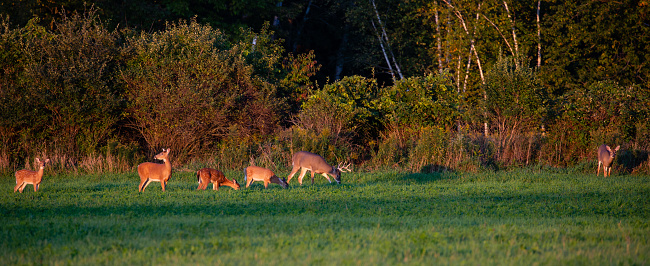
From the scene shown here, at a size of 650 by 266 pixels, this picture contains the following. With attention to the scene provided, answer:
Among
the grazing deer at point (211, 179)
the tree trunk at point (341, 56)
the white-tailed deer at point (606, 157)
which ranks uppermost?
the tree trunk at point (341, 56)

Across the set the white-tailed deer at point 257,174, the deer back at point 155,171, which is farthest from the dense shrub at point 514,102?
the deer back at point 155,171

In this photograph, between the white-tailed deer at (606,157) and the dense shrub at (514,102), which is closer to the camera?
the white-tailed deer at (606,157)

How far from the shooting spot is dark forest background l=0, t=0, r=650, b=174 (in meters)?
19.0

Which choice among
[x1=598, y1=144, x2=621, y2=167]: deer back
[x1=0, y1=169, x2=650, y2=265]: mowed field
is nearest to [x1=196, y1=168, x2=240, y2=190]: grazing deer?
[x1=0, y1=169, x2=650, y2=265]: mowed field

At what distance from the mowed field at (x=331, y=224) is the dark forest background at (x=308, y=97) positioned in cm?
441

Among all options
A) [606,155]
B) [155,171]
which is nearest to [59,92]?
[155,171]

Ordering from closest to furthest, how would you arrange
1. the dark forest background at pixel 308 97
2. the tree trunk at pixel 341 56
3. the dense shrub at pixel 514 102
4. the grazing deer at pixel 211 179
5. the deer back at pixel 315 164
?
1. the grazing deer at pixel 211 179
2. the deer back at pixel 315 164
3. the dark forest background at pixel 308 97
4. the dense shrub at pixel 514 102
5. the tree trunk at pixel 341 56

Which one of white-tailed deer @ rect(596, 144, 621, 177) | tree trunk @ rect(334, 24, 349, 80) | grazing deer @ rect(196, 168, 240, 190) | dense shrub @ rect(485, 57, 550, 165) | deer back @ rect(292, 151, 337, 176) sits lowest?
grazing deer @ rect(196, 168, 240, 190)

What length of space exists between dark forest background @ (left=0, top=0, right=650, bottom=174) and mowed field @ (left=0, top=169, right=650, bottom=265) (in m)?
4.41

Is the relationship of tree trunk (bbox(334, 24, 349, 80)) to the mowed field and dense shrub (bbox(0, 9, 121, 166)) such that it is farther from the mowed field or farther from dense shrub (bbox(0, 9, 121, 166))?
the mowed field

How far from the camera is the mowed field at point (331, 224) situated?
273 inches

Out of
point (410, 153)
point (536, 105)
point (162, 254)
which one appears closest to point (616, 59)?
point (536, 105)

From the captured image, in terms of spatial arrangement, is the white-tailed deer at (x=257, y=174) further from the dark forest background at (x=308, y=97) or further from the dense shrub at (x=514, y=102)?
the dense shrub at (x=514, y=102)

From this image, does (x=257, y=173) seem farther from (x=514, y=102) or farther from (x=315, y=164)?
(x=514, y=102)
